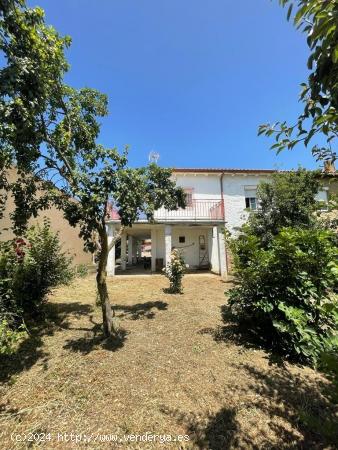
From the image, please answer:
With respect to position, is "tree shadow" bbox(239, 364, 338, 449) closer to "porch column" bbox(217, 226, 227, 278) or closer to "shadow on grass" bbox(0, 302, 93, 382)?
"shadow on grass" bbox(0, 302, 93, 382)

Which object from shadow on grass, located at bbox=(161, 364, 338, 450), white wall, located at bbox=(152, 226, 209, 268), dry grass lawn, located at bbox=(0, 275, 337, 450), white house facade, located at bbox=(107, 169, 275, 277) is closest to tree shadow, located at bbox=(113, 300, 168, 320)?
dry grass lawn, located at bbox=(0, 275, 337, 450)

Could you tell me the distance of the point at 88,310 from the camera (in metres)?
7.12

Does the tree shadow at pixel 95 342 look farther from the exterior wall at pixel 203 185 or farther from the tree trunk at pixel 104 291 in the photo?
the exterior wall at pixel 203 185

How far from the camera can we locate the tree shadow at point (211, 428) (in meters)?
2.76

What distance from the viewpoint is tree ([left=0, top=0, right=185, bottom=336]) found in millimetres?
3457

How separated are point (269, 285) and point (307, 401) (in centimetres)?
192

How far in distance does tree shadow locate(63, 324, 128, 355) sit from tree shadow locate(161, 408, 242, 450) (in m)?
2.00

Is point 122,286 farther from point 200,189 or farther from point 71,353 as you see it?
point 200,189

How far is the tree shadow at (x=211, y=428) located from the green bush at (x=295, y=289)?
5.82 feet

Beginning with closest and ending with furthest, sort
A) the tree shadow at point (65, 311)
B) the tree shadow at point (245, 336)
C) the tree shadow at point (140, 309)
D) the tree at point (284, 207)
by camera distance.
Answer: the tree shadow at point (245, 336), the tree shadow at point (65, 311), the tree shadow at point (140, 309), the tree at point (284, 207)

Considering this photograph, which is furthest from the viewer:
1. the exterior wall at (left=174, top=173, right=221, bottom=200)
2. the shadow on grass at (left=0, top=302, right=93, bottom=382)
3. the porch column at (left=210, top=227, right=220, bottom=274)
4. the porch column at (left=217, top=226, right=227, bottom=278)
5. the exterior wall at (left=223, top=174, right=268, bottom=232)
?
the exterior wall at (left=174, top=173, right=221, bottom=200)

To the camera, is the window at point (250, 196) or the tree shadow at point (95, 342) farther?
→ the window at point (250, 196)

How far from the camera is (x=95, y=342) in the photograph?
5098 mm

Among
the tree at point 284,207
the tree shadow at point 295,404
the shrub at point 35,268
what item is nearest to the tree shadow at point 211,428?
Result: the tree shadow at point 295,404
